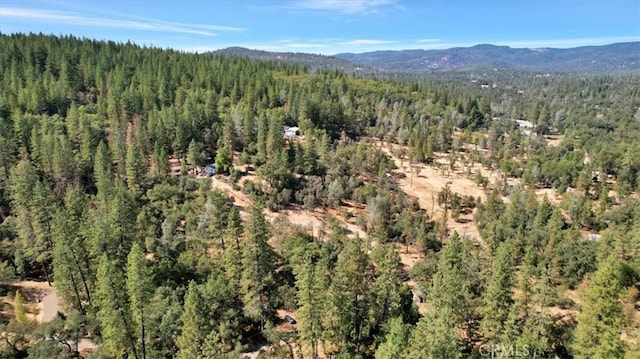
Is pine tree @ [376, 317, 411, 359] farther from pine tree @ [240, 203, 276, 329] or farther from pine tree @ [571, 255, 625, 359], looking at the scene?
pine tree @ [240, 203, 276, 329]

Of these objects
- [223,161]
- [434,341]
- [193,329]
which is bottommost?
[193,329]

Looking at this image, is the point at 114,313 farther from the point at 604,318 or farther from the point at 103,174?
the point at 604,318

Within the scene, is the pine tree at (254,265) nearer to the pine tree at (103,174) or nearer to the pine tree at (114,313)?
the pine tree at (114,313)

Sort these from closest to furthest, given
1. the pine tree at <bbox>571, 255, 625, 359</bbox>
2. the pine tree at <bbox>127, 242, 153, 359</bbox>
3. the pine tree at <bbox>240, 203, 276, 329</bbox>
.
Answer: the pine tree at <bbox>571, 255, 625, 359</bbox>
the pine tree at <bbox>127, 242, 153, 359</bbox>
the pine tree at <bbox>240, 203, 276, 329</bbox>

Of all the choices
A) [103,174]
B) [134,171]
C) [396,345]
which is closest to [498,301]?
[396,345]

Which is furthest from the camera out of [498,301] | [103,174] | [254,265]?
[103,174]

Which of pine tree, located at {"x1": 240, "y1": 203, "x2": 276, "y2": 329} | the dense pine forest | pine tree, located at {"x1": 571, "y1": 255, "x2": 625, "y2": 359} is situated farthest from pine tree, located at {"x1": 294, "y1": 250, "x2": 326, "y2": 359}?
pine tree, located at {"x1": 571, "y1": 255, "x2": 625, "y2": 359}

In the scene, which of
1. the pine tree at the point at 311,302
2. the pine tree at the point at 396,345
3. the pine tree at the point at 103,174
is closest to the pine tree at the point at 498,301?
the pine tree at the point at 396,345

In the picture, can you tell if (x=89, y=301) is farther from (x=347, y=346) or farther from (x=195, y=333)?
(x=347, y=346)
